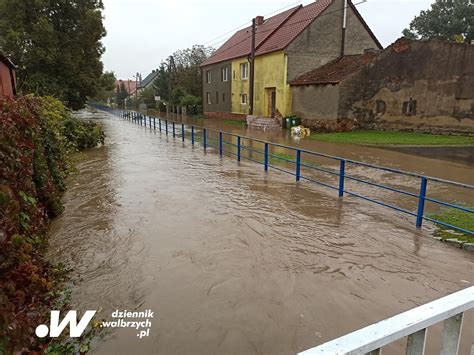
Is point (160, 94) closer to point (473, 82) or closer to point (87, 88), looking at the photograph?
point (87, 88)

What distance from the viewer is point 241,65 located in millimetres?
Answer: 32438

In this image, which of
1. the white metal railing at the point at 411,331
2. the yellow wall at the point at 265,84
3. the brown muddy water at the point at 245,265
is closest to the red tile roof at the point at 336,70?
the yellow wall at the point at 265,84

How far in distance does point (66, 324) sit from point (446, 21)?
48.0m

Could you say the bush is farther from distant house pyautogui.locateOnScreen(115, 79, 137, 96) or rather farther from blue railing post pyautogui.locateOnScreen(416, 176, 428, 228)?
distant house pyautogui.locateOnScreen(115, 79, 137, 96)

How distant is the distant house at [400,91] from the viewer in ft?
62.3

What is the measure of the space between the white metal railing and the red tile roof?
71.8 feet

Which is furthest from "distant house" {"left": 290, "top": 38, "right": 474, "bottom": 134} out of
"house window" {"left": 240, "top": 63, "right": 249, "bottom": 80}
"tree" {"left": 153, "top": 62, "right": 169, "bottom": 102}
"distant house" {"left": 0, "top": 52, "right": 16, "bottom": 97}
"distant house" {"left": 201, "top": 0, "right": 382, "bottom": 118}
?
"tree" {"left": 153, "top": 62, "right": 169, "bottom": 102}

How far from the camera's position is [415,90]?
20.5 meters

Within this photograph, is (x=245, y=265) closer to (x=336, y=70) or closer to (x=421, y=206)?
(x=421, y=206)

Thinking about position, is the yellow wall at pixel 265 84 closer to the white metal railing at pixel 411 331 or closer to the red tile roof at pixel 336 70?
the red tile roof at pixel 336 70

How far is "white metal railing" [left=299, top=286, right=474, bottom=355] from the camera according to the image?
50.8 inches

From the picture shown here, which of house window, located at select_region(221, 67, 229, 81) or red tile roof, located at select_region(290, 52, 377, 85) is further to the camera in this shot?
house window, located at select_region(221, 67, 229, 81)

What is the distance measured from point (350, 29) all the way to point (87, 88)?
1982 cm

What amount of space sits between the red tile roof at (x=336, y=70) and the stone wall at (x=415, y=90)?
A: 2.35 ft
